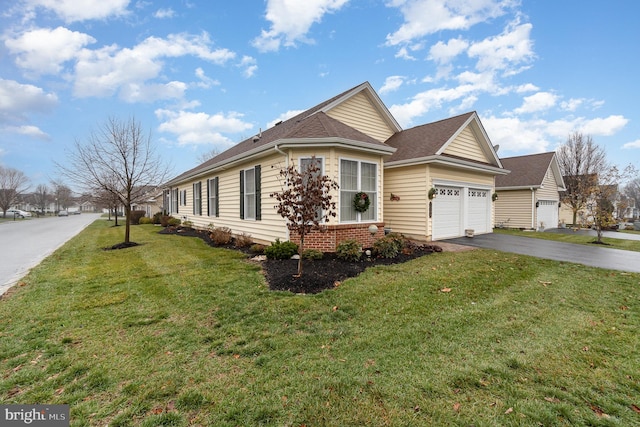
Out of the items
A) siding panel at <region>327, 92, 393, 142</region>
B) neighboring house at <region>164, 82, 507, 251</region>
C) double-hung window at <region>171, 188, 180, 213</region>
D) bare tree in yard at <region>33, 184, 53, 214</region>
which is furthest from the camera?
bare tree in yard at <region>33, 184, 53, 214</region>

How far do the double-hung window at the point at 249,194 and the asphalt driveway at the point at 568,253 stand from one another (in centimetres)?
777

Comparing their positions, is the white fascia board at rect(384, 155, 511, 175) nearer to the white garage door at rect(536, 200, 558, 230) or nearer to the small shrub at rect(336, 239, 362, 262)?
the small shrub at rect(336, 239, 362, 262)

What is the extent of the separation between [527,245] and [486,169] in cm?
383

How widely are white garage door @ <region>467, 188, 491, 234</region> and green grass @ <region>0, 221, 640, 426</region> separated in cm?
656

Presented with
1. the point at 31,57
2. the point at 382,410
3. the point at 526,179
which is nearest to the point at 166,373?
the point at 382,410

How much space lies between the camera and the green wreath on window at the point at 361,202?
858 centimetres

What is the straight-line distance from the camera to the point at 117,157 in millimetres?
11602

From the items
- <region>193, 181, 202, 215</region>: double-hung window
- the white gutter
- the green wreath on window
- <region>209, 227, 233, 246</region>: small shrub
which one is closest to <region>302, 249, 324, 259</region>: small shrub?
the green wreath on window

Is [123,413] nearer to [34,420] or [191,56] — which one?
[34,420]

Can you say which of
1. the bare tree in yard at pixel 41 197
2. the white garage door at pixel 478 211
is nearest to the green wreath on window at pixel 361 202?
the white garage door at pixel 478 211

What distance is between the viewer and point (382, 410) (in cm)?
235

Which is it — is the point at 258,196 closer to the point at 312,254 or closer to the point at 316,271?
the point at 312,254

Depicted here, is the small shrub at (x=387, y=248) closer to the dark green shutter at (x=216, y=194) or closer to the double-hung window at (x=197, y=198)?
the dark green shutter at (x=216, y=194)

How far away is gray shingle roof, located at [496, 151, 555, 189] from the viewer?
18.2 m
